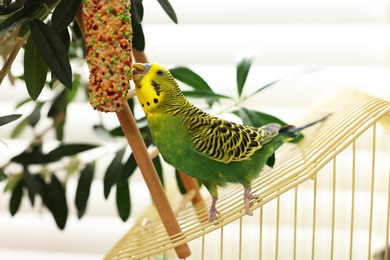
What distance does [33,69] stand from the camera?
0.95 meters

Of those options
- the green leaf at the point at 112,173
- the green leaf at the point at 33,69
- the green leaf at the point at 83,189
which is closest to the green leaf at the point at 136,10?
the green leaf at the point at 33,69

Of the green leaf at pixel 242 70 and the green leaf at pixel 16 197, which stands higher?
the green leaf at pixel 242 70

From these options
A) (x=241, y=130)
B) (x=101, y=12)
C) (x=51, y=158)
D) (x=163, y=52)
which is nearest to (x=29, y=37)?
(x=101, y=12)

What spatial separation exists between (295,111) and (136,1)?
0.96m

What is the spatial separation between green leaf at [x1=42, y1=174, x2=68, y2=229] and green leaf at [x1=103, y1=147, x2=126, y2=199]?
0.17 meters

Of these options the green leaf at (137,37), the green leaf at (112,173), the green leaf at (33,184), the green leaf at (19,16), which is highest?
the green leaf at (19,16)

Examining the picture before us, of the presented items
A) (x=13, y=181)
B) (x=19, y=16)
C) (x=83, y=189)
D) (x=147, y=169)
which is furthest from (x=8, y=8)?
(x=13, y=181)

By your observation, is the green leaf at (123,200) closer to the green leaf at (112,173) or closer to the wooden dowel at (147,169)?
the green leaf at (112,173)

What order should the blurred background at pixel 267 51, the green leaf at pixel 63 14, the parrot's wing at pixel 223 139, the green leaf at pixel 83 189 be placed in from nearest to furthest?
the green leaf at pixel 63 14 < the parrot's wing at pixel 223 139 < the green leaf at pixel 83 189 < the blurred background at pixel 267 51

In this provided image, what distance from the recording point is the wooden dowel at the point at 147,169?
940 millimetres

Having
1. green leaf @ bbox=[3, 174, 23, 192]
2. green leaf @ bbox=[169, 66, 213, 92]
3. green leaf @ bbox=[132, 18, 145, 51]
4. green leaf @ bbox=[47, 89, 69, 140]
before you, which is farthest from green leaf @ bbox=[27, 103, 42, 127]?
green leaf @ bbox=[132, 18, 145, 51]

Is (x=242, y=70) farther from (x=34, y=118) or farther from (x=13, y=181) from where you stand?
(x=13, y=181)

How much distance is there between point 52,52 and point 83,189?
582mm

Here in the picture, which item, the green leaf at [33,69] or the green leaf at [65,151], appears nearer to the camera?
the green leaf at [33,69]
